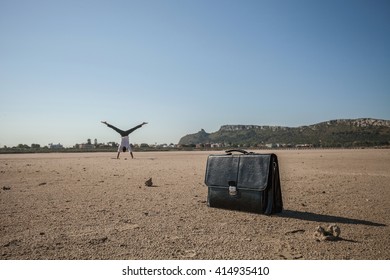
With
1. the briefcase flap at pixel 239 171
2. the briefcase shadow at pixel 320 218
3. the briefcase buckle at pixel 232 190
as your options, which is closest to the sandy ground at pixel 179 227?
the briefcase shadow at pixel 320 218

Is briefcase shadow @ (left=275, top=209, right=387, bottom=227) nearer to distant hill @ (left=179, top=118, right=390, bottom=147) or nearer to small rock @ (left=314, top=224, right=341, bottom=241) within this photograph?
small rock @ (left=314, top=224, right=341, bottom=241)

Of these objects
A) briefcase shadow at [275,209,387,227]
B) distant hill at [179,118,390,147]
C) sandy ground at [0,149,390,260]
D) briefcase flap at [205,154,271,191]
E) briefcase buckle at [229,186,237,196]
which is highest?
distant hill at [179,118,390,147]

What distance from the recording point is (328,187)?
27.5 ft

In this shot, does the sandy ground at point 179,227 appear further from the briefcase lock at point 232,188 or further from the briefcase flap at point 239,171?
the briefcase flap at point 239,171

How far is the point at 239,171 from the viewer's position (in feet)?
17.2

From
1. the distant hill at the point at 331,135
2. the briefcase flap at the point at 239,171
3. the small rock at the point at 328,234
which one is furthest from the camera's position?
the distant hill at the point at 331,135

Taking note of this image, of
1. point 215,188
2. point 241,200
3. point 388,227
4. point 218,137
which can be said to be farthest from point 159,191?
point 218,137

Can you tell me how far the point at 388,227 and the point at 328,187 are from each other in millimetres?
4211

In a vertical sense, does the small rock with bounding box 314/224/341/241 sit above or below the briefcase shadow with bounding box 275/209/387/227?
above

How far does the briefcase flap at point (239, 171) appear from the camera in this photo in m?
4.88

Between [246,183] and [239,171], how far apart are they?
0.30m

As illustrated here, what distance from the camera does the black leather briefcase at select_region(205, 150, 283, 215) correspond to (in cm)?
489

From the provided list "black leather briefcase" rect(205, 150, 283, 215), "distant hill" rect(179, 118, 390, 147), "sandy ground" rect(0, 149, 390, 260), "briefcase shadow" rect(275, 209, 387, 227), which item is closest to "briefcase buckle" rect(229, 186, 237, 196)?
"black leather briefcase" rect(205, 150, 283, 215)

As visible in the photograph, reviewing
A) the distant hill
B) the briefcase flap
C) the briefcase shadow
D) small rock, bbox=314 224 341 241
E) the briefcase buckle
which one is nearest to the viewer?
small rock, bbox=314 224 341 241
